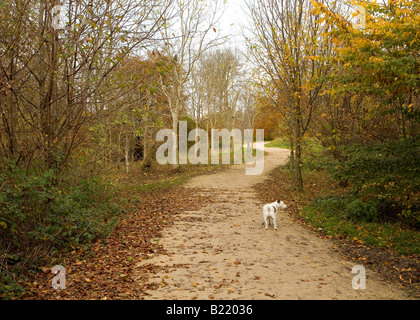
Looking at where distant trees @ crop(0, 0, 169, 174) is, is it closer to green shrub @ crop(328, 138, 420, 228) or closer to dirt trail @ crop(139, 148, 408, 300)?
dirt trail @ crop(139, 148, 408, 300)

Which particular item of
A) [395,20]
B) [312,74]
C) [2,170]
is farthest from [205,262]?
[312,74]

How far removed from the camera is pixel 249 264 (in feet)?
20.5

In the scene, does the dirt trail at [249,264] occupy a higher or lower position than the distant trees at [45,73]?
lower

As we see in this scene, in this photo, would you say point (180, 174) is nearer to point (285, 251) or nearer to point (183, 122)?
point (183, 122)

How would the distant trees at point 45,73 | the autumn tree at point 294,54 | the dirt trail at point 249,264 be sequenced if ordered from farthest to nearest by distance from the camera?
the autumn tree at point 294,54, the distant trees at point 45,73, the dirt trail at point 249,264

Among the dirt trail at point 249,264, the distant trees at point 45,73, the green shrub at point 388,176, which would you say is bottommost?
the dirt trail at point 249,264

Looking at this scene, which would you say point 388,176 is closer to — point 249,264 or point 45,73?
point 249,264

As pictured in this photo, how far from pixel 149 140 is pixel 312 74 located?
11819mm

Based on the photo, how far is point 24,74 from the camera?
670cm

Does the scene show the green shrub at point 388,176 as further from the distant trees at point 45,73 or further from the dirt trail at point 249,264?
the distant trees at point 45,73

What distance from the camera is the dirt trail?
5.05 meters

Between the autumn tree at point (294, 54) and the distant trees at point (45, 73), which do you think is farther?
the autumn tree at point (294, 54)

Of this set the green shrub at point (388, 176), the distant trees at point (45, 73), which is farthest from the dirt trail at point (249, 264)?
the distant trees at point (45, 73)

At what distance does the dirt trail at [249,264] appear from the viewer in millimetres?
5055
